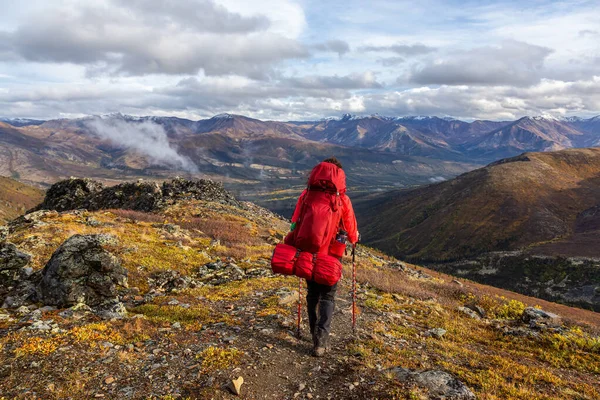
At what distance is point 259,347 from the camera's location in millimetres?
9219

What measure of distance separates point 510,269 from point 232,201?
149167 mm

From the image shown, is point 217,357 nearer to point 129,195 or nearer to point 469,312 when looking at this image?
point 469,312

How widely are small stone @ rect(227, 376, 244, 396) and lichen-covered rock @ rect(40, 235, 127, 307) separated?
7.71 meters

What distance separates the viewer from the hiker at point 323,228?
8.73 m

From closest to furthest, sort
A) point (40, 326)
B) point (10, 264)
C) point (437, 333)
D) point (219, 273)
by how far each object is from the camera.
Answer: point (40, 326) < point (437, 333) < point (10, 264) < point (219, 273)

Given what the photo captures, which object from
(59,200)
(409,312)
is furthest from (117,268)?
(59,200)

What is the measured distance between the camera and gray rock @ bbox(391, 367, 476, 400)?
739 cm

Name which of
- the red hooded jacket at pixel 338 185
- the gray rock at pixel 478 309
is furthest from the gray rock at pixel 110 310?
the gray rock at pixel 478 309

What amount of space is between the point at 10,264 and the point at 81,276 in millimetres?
4232

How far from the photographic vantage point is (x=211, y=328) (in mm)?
10594

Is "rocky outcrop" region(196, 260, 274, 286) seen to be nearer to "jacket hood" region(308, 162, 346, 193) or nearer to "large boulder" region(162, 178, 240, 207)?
"jacket hood" region(308, 162, 346, 193)

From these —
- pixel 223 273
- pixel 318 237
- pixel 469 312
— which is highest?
pixel 318 237

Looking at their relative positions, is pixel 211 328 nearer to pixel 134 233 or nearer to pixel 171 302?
pixel 171 302

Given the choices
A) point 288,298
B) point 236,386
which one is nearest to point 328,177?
point 236,386
